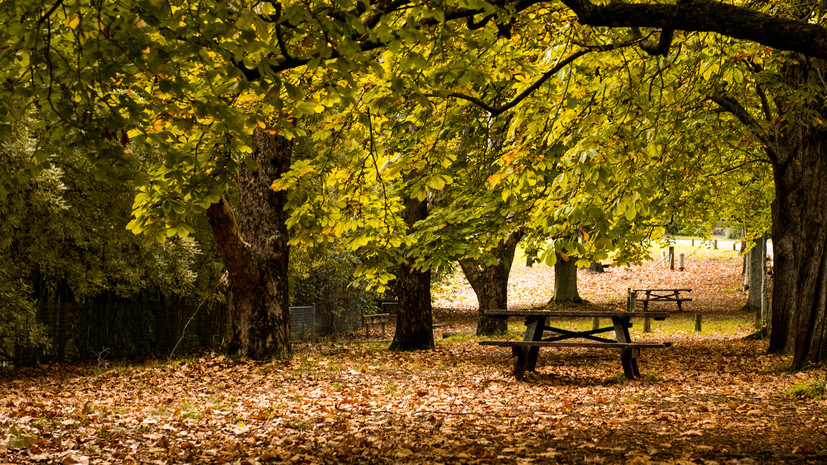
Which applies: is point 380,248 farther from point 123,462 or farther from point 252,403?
point 123,462

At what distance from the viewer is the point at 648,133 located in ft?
25.2

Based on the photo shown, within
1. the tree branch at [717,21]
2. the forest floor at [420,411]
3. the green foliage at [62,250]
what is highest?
the tree branch at [717,21]

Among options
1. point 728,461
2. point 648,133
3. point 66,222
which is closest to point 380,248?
point 648,133

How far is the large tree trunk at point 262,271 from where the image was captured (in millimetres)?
11766

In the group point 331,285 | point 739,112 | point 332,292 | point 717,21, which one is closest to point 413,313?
point 739,112

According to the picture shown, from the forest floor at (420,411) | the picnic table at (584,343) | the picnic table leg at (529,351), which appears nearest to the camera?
the forest floor at (420,411)

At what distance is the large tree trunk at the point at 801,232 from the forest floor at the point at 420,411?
18.2 inches

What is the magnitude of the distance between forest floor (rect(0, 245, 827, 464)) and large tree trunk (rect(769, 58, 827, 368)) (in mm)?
461

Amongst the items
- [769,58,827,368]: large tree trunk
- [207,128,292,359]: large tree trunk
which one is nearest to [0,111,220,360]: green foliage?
[207,128,292,359]: large tree trunk

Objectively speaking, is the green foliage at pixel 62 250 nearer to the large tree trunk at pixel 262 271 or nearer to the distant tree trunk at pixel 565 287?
the large tree trunk at pixel 262 271

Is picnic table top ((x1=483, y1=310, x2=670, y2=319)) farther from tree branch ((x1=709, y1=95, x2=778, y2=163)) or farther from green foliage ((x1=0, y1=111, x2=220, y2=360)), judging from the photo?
green foliage ((x1=0, y1=111, x2=220, y2=360))

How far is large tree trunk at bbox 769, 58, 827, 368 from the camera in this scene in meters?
9.37

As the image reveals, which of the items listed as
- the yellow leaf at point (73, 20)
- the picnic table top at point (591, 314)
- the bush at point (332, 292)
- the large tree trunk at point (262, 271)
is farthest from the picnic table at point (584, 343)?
the bush at point (332, 292)

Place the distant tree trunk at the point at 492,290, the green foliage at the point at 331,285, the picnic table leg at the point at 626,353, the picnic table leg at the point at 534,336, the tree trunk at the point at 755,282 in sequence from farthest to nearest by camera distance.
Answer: the tree trunk at the point at 755,282
the green foliage at the point at 331,285
the distant tree trunk at the point at 492,290
the picnic table leg at the point at 534,336
the picnic table leg at the point at 626,353
